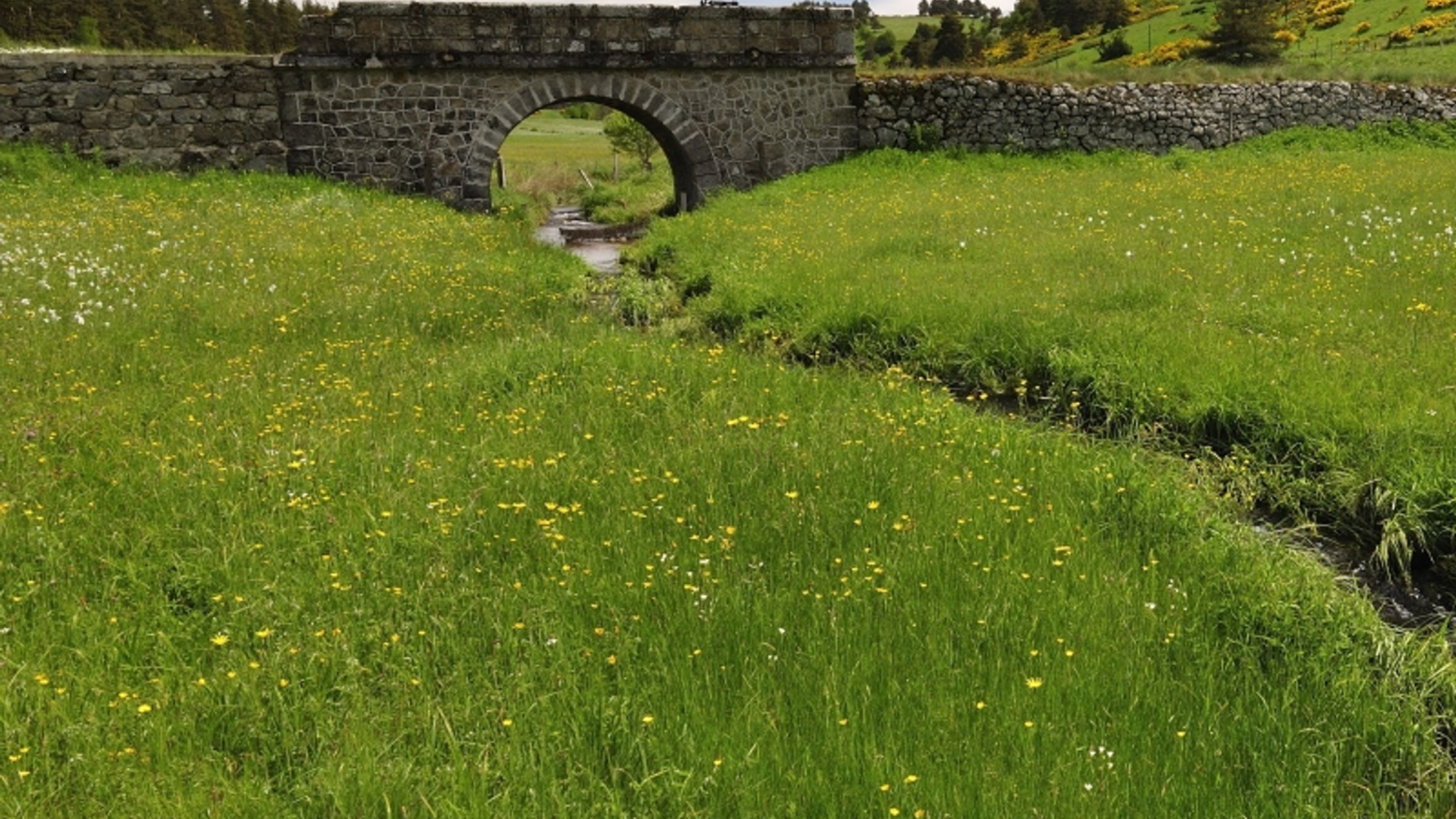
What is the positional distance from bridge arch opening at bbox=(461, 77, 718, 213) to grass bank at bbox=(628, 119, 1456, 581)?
4156mm

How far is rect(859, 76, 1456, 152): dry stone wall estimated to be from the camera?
22.1 m

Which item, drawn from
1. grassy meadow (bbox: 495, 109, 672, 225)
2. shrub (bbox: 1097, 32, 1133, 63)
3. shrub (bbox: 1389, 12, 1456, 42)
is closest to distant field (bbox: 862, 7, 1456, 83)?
shrub (bbox: 1389, 12, 1456, 42)

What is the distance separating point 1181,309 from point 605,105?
47.5 feet

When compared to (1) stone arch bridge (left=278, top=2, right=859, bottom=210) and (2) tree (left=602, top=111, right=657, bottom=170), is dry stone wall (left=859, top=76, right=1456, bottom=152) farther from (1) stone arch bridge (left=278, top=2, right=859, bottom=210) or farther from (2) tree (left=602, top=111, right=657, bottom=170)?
(2) tree (left=602, top=111, right=657, bottom=170)

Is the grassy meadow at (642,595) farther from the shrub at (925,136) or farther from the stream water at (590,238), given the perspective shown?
the shrub at (925,136)

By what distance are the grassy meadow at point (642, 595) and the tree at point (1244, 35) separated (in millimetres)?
45181

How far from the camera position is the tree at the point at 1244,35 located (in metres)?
46.7

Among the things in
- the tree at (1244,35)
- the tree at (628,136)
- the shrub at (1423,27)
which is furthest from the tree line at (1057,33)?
the tree at (628,136)

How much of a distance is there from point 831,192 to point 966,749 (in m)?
16.7

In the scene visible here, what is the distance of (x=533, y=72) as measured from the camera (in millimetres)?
19453

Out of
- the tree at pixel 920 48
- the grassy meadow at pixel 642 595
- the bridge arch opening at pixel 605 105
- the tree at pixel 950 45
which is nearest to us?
the grassy meadow at pixel 642 595

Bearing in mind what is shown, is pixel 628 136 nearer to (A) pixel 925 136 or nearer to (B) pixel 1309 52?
(A) pixel 925 136

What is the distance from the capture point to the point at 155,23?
139 feet

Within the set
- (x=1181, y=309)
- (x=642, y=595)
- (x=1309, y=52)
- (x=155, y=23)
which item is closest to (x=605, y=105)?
(x=1181, y=309)
